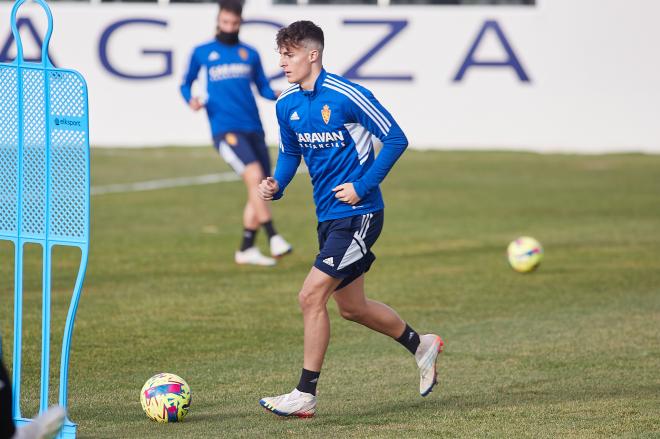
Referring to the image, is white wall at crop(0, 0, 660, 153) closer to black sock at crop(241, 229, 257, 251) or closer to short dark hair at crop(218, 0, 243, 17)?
short dark hair at crop(218, 0, 243, 17)

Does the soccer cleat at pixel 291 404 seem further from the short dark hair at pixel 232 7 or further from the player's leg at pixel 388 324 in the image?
the short dark hair at pixel 232 7

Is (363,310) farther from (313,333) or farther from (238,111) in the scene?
(238,111)

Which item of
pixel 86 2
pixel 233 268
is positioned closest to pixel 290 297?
pixel 233 268

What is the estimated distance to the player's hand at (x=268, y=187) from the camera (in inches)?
281

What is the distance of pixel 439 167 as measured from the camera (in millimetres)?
22859

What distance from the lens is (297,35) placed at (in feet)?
22.6

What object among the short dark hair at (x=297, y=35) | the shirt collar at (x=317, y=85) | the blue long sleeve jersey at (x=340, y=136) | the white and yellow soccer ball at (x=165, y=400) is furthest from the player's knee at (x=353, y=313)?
the short dark hair at (x=297, y=35)

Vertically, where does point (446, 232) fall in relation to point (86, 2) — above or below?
below

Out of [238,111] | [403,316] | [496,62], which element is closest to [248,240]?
[238,111]

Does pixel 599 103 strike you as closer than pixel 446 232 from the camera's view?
No

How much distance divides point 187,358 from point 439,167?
14.8 m

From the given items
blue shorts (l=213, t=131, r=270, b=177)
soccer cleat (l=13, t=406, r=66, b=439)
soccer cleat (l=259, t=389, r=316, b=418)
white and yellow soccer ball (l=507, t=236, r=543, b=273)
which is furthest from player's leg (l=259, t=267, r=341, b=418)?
blue shorts (l=213, t=131, r=270, b=177)

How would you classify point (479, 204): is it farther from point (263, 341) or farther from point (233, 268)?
point (263, 341)

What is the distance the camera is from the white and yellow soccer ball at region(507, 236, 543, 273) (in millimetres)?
12195
